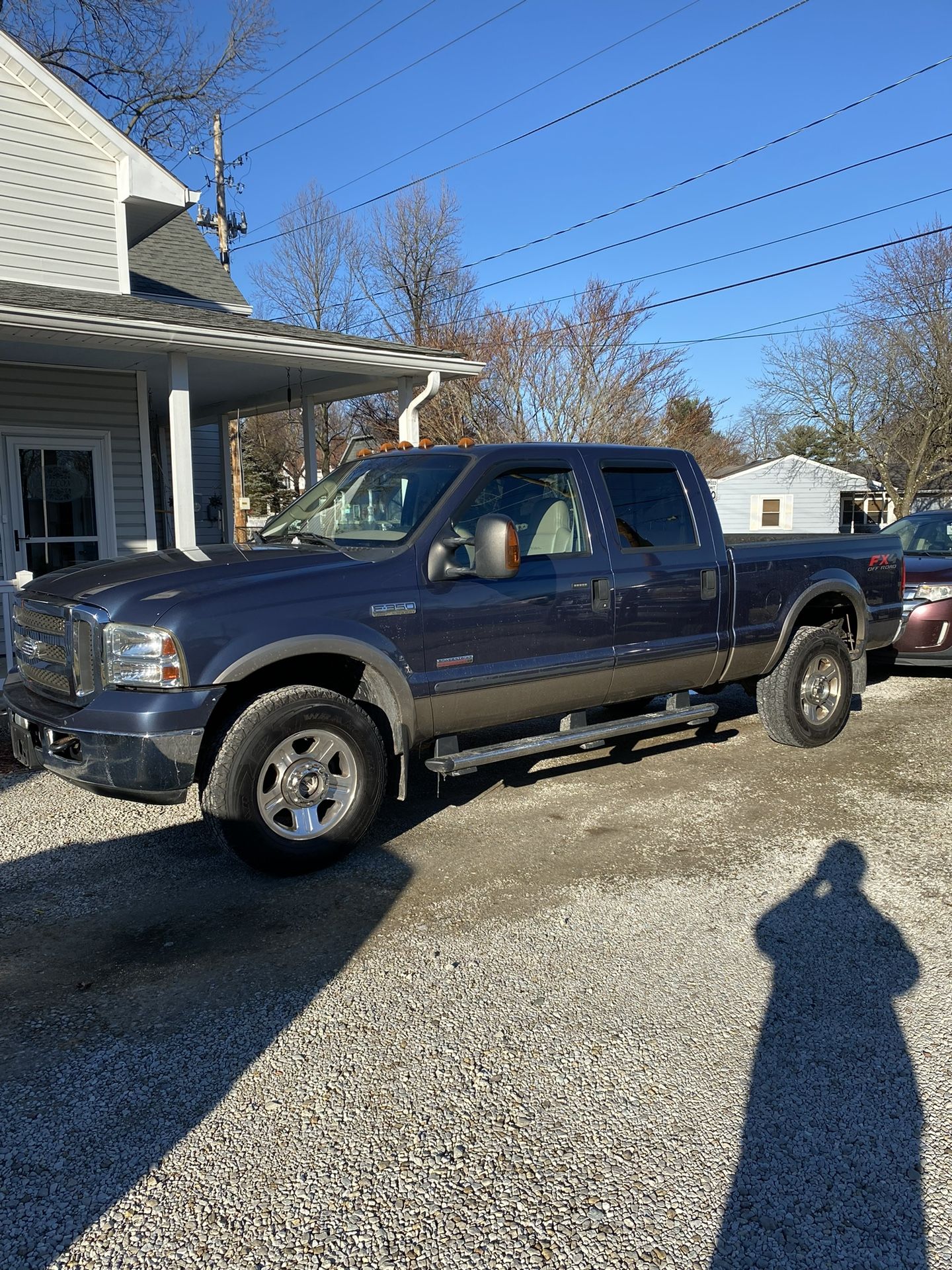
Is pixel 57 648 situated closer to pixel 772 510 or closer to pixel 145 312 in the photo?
pixel 145 312

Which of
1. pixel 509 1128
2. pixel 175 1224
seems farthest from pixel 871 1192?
pixel 175 1224

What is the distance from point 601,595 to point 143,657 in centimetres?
252

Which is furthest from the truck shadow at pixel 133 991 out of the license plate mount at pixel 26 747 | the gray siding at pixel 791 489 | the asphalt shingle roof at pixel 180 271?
the gray siding at pixel 791 489

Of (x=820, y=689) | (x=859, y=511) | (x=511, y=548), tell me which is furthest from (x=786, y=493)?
(x=511, y=548)

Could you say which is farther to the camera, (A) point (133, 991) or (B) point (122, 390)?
(B) point (122, 390)

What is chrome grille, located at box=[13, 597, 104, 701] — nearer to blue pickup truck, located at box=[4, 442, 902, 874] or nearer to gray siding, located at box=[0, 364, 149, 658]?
blue pickup truck, located at box=[4, 442, 902, 874]

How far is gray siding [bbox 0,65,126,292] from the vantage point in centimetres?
1030

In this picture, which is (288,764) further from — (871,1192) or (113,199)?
(113,199)

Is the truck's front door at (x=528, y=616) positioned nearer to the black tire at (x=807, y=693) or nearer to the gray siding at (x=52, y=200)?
the black tire at (x=807, y=693)

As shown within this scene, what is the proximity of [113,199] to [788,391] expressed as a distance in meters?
28.3

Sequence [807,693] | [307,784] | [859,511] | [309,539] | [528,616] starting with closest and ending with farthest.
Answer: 1. [307,784]
2. [528,616]
3. [309,539]
4. [807,693]
5. [859,511]

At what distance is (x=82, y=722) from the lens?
161 inches

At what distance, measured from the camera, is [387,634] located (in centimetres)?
457

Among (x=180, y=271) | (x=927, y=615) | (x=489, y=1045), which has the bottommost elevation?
(x=489, y=1045)
